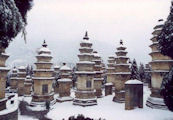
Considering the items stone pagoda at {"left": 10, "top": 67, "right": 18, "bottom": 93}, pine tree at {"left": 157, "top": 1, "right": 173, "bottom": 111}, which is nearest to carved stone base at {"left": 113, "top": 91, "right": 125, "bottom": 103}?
pine tree at {"left": 157, "top": 1, "right": 173, "bottom": 111}

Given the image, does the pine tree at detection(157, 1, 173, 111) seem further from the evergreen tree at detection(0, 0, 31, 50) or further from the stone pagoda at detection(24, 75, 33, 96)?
the stone pagoda at detection(24, 75, 33, 96)

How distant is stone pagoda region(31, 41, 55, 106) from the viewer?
32094mm

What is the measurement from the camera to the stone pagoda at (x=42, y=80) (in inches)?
1264

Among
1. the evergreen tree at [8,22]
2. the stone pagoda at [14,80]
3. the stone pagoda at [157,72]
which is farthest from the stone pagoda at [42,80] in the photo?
the evergreen tree at [8,22]

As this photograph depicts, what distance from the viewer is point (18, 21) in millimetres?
7773

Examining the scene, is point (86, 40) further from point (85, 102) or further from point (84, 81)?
point (85, 102)

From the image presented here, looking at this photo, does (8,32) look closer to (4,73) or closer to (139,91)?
(4,73)

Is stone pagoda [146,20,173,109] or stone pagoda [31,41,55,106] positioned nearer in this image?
stone pagoda [146,20,173,109]

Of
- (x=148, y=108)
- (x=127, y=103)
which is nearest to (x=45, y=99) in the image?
(x=127, y=103)

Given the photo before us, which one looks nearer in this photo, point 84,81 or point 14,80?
point 84,81

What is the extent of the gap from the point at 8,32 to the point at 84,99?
22.2 m

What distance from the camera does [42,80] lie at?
32.2 metres

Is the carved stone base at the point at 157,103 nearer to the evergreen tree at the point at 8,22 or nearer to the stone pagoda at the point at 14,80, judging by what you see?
the evergreen tree at the point at 8,22

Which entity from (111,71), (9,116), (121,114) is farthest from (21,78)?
(121,114)
